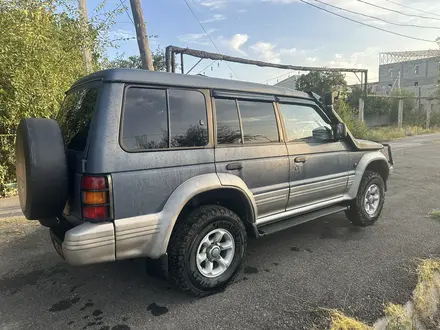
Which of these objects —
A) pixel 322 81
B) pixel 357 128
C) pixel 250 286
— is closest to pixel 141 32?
pixel 250 286

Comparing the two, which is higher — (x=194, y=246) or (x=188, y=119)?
(x=188, y=119)

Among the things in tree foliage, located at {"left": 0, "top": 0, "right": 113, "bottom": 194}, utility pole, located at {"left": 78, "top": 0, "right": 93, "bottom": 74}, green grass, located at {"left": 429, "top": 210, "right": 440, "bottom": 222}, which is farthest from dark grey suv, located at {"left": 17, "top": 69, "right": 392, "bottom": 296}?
utility pole, located at {"left": 78, "top": 0, "right": 93, "bottom": 74}

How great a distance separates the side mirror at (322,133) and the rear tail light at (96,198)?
99.8 inches

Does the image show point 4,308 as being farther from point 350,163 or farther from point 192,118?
point 350,163

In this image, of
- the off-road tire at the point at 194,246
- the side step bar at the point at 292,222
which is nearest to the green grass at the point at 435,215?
the side step bar at the point at 292,222

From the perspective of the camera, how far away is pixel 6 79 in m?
5.79

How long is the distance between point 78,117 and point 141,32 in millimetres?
4680

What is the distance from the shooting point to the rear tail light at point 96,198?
2262mm

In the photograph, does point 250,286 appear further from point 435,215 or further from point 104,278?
point 435,215

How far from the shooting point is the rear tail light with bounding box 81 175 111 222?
7.42 feet

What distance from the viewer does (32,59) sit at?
584 centimetres

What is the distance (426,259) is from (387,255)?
37 cm

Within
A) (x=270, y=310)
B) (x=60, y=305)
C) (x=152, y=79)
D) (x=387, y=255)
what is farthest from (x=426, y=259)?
(x=60, y=305)

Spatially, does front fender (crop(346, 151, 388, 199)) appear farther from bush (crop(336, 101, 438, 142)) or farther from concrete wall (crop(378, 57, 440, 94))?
concrete wall (crop(378, 57, 440, 94))
